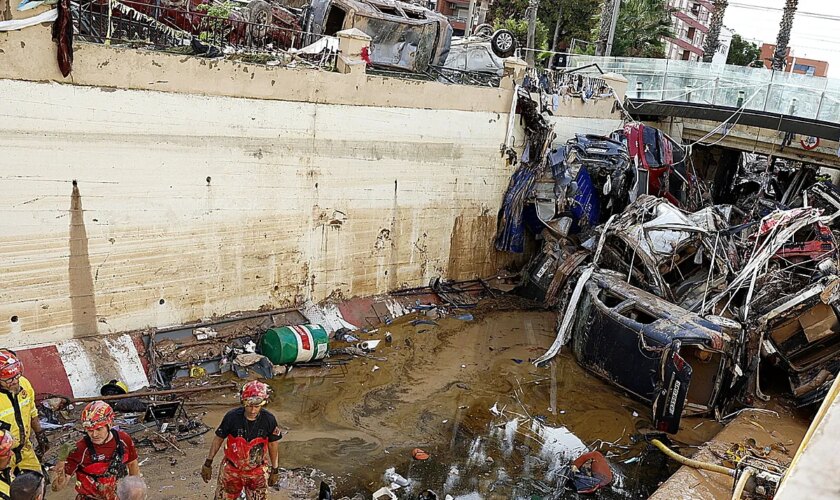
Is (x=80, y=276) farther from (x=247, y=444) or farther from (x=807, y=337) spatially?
(x=807, y=337)

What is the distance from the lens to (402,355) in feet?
37.4

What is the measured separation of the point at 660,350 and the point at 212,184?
7.10 m

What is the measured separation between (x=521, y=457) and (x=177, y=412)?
4494 mm

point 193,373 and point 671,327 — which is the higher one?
point 671,327

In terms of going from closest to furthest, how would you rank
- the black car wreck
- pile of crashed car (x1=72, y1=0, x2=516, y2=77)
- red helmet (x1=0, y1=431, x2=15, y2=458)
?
red helmet (x1=0, y1=431, x2=15, y2=458) < the black car wreck < pile of crashed car (x1=72, y1=0, x2=516, y2=77)

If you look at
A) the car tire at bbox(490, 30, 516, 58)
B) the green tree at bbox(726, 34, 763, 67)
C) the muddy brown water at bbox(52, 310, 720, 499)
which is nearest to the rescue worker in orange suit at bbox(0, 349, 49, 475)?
the muddy brown water at bbox(52, 310, 720, 499)

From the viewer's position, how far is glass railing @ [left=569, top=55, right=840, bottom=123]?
1633 centimetres

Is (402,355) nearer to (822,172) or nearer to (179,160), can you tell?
(179,160)

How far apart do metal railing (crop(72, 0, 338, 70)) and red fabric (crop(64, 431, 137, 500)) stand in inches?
234

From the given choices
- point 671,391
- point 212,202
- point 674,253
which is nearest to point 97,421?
point 212,202

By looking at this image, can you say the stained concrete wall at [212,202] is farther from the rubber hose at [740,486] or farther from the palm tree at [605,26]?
the palm tree at [605,26]

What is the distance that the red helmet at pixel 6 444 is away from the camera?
14.8 feet

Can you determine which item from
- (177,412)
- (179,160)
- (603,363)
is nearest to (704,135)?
(603,363)

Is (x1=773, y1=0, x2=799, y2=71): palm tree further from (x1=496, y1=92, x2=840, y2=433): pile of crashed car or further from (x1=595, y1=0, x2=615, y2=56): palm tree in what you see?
(x1=496, y1=92, x2=840, y2=433): pile of crashed car
